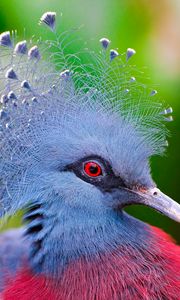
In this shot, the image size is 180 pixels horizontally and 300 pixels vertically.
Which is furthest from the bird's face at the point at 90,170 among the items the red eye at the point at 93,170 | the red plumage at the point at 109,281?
the red plumage at the point at 109,281

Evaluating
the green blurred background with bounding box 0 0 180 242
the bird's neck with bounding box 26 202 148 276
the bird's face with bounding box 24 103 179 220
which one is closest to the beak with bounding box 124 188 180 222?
the bird's face with bounding box 24 103 179 220

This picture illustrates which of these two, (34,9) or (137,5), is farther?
(137,5)

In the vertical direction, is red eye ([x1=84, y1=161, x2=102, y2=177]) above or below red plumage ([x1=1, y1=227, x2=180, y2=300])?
above

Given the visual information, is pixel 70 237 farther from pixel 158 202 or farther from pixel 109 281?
pixel 158 202

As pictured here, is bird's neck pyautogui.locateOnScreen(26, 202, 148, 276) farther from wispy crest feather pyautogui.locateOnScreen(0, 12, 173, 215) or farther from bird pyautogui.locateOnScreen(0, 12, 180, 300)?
wispy crest feather pyautogui.locateOnScreen(0, 12, 173, 215)

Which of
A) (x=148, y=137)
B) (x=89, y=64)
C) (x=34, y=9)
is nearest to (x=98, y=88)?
(x=89, y=64)

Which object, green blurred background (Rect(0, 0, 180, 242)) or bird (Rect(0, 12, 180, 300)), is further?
green blurred background (Rect(0, 0, 180, 242))

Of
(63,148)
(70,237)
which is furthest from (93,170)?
(70,237)

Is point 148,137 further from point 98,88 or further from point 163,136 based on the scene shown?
point 98,88
